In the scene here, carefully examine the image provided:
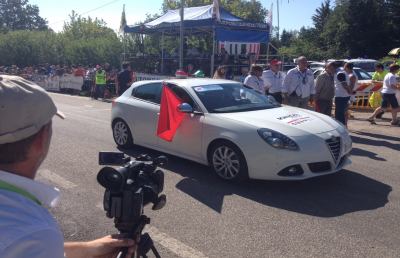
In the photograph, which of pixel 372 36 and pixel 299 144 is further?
pixel 372 36

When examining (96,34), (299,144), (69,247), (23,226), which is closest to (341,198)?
(299,144)

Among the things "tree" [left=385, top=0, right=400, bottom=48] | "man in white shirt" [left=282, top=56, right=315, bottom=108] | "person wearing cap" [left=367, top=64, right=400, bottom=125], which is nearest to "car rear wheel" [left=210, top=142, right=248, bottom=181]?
"man in white shirt" [left=282, top=56, right=315, bottom=108]

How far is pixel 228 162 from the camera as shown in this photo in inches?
235

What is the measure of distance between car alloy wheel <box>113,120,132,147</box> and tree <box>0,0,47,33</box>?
340ft

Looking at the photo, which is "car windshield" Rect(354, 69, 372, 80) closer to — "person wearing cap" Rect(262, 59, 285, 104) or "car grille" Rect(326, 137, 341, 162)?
"person wearing cap" Rect(262, 59, 285, 104)

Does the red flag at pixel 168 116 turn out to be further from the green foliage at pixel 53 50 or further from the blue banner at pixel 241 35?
the green foliage at pixel 53 50

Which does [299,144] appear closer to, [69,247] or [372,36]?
[69,247]

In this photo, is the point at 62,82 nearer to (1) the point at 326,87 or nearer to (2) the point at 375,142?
→ (1) the point at 326,87

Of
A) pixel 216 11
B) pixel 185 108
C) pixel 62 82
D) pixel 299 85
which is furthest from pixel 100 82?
pixel 185 108

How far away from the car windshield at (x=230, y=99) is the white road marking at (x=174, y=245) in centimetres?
251

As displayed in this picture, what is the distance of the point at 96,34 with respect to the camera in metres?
67.9

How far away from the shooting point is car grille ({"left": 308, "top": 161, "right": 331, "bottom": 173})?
18.6ft

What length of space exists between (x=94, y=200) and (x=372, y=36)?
48846mm

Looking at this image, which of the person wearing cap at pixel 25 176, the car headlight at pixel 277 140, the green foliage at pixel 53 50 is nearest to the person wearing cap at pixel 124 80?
the car headlight at pixel 277 140
